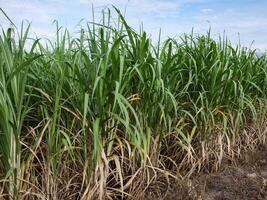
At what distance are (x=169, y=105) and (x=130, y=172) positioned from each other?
534mm

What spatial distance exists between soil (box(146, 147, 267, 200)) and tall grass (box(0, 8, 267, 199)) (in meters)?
0.12

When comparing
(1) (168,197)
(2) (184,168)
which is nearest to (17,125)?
(1) (168,197)

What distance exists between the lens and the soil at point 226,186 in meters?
2.48

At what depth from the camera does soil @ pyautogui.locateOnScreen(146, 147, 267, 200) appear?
2.48m

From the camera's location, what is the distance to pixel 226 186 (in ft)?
9.04

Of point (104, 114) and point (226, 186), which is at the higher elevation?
point (104, 114)

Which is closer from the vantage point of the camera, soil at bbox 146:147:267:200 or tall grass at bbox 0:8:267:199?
tall grass at bbox 0:8:267:199

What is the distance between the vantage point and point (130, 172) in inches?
97.7

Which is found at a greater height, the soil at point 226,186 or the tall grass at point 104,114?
the tall grass at point 104,114

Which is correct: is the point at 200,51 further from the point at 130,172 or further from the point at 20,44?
the point at 20,44

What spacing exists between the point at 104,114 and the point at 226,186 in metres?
1.15

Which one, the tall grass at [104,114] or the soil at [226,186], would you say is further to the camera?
the soil at [226,186]

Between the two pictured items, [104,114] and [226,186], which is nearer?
[104,114]

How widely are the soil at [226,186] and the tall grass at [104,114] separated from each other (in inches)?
4.7
